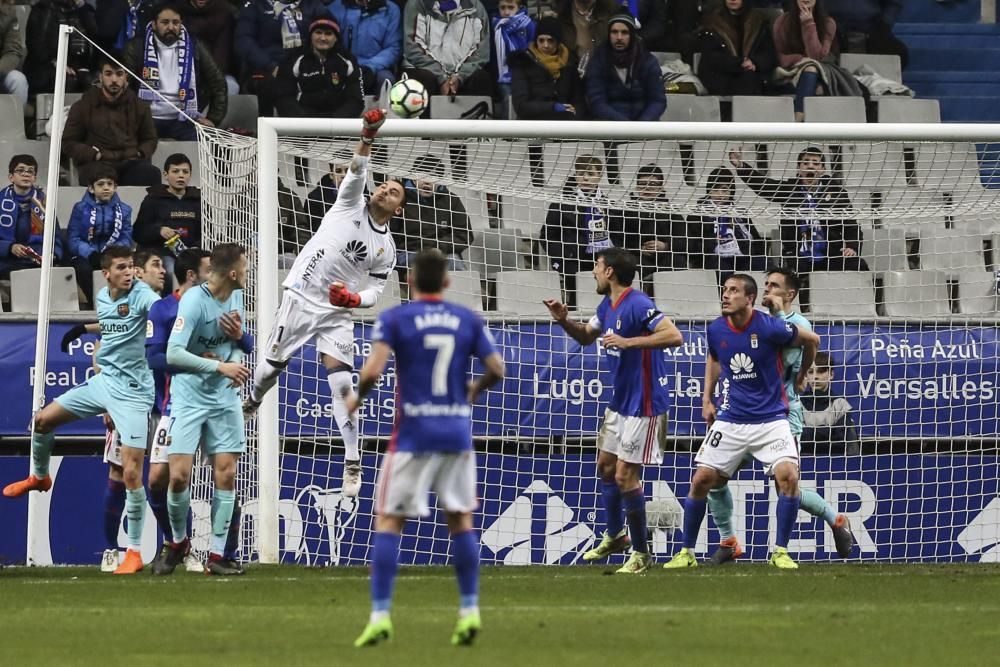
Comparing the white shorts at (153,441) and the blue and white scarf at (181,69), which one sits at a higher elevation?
the blue and white scarf at (181,69)

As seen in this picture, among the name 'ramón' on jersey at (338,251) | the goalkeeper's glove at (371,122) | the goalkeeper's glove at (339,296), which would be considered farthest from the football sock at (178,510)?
the goalkeeper's glove at (371,122)

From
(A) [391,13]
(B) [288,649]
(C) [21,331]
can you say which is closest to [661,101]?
(A) [391,13]

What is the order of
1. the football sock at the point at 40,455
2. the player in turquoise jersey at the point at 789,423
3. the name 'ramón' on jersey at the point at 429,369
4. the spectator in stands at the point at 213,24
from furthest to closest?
the spectator in stands at the point at 213,24, the player in turquoise jersey at the point at 789,423, the football sock at the point at 40,455, the name 'ramón' on jersey at the point at 429,369

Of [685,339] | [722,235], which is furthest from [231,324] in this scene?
[722,235]

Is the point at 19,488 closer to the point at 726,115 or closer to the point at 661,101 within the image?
the point at 661,101

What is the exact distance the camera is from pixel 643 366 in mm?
11633

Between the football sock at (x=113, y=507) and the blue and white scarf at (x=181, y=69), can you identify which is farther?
the blue and white scarf at (x=181, y=69)

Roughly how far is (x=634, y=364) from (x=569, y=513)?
114 inches

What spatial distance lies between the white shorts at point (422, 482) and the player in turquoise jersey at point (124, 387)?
451 cm

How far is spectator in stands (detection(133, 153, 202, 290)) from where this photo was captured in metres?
14.8

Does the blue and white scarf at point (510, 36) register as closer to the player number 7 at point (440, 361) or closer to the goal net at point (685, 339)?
the goal net at point (685, 339)

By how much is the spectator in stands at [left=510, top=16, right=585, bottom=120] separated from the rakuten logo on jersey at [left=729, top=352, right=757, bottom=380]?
5054 millimetres

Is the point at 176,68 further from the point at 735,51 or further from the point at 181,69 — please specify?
the point at 735,51

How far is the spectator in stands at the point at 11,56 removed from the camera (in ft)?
55.6
